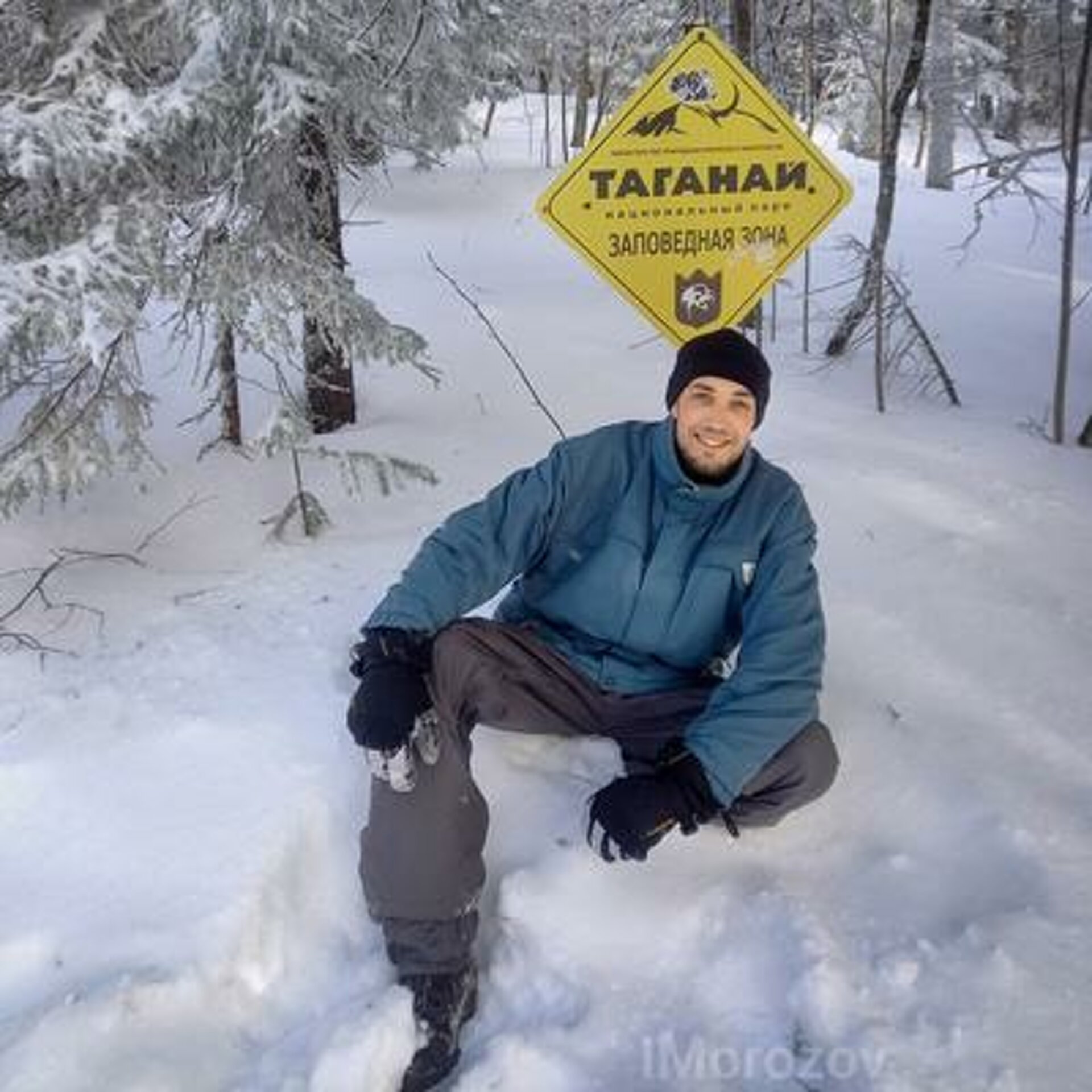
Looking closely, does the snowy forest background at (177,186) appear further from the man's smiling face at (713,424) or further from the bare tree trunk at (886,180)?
the bare tree trunk at (886,180)

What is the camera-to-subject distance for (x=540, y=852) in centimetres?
302

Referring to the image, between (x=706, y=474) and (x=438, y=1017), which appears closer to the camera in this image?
(x=438, y=1017)

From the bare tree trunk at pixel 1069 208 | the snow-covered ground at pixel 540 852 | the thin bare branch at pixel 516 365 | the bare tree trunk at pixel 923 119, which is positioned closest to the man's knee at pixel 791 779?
the snow-covered ground at pixel 540 852

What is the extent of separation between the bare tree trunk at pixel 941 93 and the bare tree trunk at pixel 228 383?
16.0 feet

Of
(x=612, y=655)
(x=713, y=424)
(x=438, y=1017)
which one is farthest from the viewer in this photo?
(x=612, y=655)

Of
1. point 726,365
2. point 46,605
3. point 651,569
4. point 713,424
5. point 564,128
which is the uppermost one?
point 564,128

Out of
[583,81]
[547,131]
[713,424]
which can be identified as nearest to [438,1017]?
[713,424]

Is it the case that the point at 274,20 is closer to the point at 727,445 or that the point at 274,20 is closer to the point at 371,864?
the point at 727,445

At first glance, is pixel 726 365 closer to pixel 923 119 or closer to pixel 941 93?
pixel 941 93

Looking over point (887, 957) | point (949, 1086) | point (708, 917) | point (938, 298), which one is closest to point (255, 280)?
point (708, 917)

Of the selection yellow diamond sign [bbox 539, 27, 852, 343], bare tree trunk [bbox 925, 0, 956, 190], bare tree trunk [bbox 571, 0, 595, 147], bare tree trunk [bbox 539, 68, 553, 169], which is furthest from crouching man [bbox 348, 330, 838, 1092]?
bare tree trunk [bbox 571, 0, 595, 147]

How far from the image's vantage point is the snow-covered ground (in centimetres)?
247

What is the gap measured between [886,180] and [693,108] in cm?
427

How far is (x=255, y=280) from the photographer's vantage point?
4.32m
